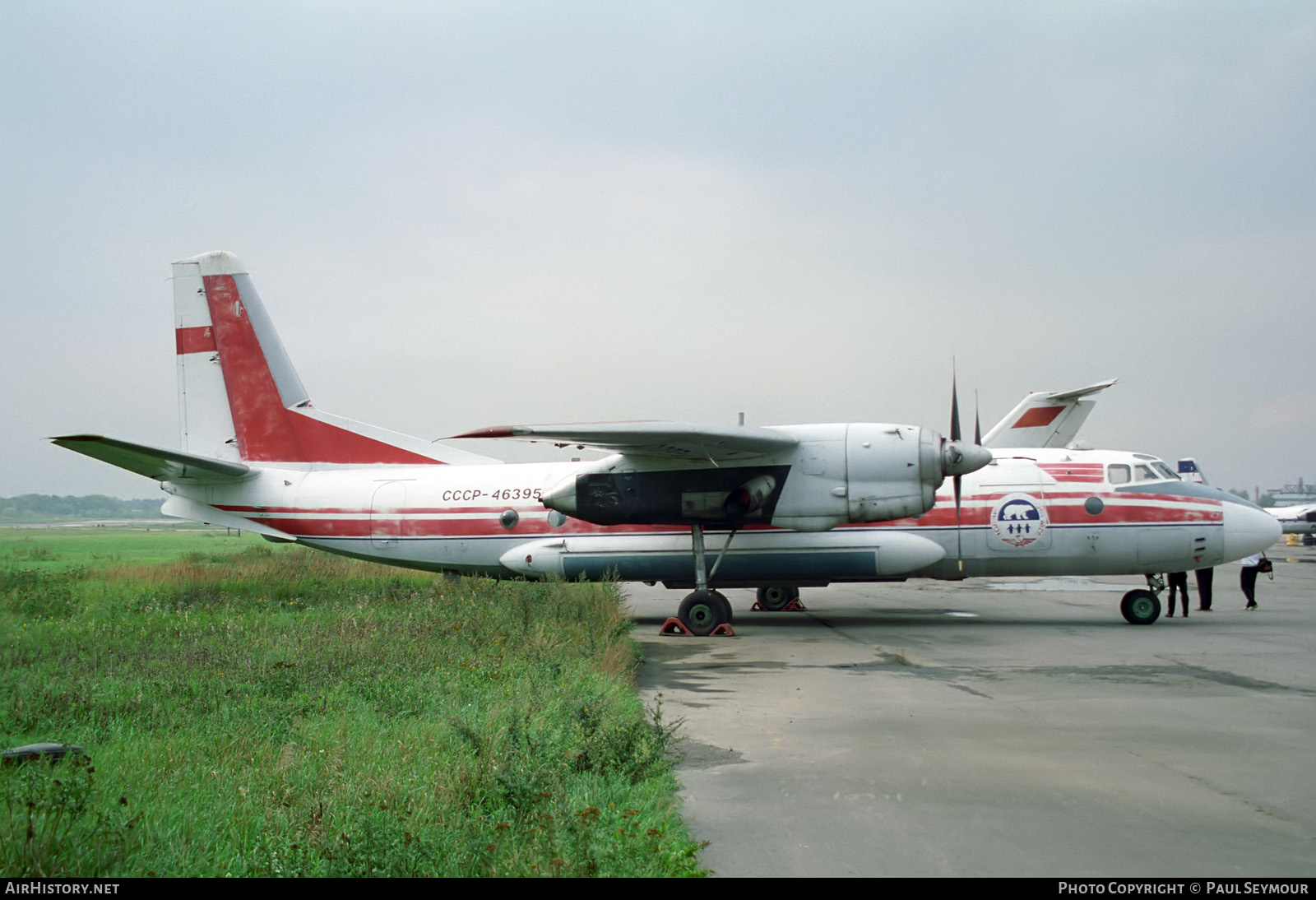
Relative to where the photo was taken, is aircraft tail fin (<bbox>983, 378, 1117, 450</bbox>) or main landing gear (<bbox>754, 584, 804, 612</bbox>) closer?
main landing gear (<bbox>754, 584, 804, 612</bbox>)

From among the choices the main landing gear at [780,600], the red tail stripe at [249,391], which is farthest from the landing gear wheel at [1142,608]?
the red tail stripe at [249,391]

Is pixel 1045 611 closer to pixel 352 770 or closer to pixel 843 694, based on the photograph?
pixel 843 694

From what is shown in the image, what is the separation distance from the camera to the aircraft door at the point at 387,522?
18109mm

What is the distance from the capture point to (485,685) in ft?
27.7

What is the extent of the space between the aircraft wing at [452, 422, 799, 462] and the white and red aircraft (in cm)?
4

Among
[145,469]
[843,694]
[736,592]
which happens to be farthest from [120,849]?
[736,592]

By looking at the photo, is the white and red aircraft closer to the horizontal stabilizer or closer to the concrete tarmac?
the horizontal stabilizer

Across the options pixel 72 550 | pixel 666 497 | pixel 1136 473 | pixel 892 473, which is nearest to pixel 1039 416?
pixel 1136 473

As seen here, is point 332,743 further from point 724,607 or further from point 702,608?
point 724,607

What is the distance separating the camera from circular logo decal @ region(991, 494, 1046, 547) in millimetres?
16359

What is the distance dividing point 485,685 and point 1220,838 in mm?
5767

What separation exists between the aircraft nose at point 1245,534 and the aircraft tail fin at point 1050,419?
13295 mm

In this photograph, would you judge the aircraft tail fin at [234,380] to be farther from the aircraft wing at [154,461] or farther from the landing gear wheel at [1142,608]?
the landing gear wheel at [1142,608]

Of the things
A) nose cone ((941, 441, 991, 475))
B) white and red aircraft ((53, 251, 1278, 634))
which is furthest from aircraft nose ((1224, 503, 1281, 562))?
nose cone ((941, 441, 991, 475))
